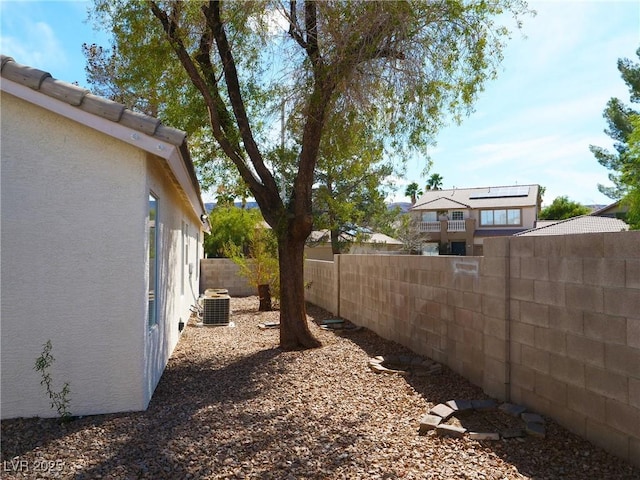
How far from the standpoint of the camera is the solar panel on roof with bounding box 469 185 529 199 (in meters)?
42.1

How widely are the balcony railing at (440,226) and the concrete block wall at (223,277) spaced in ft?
86.1

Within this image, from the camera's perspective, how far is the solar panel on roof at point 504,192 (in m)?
42.1

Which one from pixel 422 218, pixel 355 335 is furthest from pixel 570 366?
pixel 422 218

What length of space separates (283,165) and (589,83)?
5854 mm

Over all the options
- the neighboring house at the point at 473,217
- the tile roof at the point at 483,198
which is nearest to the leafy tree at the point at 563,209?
the tile roof at the point at 483,198

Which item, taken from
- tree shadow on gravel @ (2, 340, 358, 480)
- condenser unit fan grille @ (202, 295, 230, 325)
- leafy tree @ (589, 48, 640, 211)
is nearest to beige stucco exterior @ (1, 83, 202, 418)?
tree shadow on gravel @ (2, 340, 358, 480)

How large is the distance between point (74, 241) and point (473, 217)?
132 feet

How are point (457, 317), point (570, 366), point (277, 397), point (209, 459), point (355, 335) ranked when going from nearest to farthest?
point (209, 459), point (570, 366), point (277, 397), point (457, 317), point (355, 335)

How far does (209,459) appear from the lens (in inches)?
157

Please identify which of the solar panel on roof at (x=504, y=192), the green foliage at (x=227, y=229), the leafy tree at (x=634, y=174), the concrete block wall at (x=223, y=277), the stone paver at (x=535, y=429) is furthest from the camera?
the solar panel on roof at (x=504, y=192)

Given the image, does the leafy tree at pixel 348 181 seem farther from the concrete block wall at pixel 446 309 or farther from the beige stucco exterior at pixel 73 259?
the beige stucco exterior at pixel 73 259

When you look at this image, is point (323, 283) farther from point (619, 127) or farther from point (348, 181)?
point (619, 127)

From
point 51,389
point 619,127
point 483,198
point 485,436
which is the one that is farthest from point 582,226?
point 483,198

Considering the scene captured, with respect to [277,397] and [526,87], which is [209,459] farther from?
[526,87]
